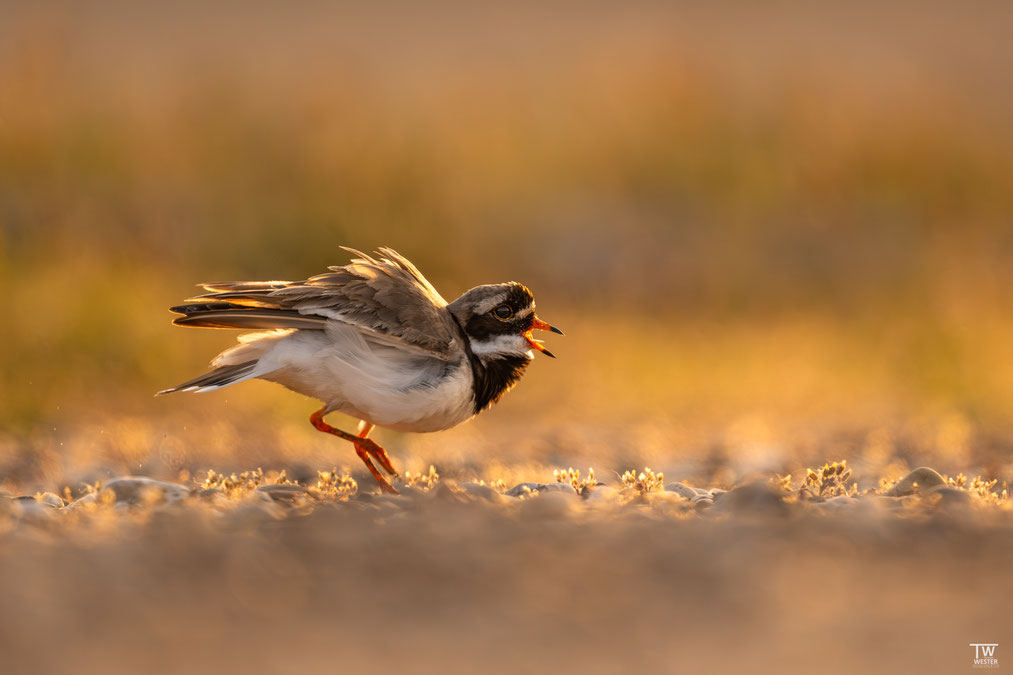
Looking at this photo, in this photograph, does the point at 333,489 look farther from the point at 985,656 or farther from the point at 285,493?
the point at 985,656

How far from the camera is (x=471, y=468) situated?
7.97 m

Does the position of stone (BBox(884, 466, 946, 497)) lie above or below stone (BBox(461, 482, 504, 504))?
below

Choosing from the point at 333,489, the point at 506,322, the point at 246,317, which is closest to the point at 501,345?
the point at 506,322

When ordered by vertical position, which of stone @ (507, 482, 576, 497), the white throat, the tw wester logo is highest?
the white throat

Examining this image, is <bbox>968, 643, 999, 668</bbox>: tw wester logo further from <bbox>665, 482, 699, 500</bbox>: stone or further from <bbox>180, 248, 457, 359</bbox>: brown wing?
<bbox>180, 248, 457, 359</bbox>: brown wing

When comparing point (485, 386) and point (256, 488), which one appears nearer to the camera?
point (256, 488)

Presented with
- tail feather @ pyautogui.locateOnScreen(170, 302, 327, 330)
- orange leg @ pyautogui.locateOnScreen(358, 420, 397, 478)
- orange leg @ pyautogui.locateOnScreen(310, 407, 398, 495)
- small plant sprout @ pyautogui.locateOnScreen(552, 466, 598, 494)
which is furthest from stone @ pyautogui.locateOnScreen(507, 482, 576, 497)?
tail feather @ pyautogui.locateOnScreen(170, 302, 327, 330)

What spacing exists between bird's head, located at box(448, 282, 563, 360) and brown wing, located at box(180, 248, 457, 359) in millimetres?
247

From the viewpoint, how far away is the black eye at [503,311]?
659cm

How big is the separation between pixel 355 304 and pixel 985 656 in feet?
11.8

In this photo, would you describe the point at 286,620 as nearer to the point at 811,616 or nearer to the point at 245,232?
the point at 811,616

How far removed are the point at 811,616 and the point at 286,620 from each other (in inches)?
76.6

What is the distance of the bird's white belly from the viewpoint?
19.2ft

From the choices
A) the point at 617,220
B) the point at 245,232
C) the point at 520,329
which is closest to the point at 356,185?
the point at 245,232
